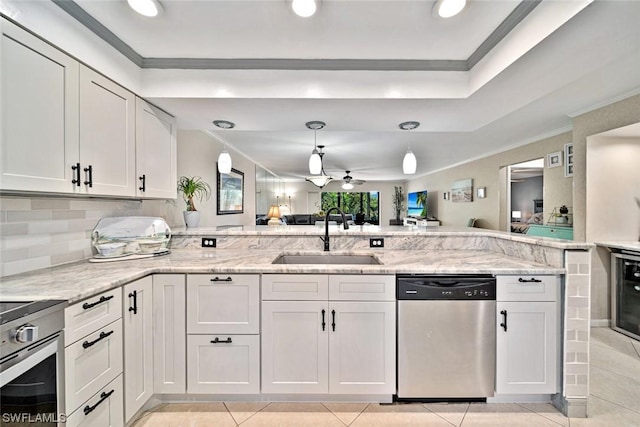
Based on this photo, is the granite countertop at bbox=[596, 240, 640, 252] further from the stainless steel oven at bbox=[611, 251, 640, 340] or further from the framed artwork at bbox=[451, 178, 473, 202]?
the framed artwork at bbox=[451, 178, 473, 202]

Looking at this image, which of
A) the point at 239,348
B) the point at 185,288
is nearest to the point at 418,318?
the point at 239,348

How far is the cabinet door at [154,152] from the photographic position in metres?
1.88

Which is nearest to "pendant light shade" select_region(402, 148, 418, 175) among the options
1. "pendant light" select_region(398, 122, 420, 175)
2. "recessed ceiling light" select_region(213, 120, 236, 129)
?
"pendant light" select_region(398, 122, 420, 175)

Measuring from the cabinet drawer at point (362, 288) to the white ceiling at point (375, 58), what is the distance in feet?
4.09

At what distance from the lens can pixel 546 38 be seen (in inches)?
50.9

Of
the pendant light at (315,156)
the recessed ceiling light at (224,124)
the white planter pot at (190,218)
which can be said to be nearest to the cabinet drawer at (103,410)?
the white planter pot at (190,218)

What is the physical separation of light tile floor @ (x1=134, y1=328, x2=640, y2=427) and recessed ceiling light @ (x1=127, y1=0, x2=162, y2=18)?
233 cm

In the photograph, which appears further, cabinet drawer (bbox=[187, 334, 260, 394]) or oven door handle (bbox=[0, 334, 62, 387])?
cabinet drawer (bbox=[187, 334, 260, 394])

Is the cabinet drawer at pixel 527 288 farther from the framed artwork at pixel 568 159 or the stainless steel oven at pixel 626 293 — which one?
the framed artwork at pixel 568 159

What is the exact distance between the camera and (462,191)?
20.3 feet

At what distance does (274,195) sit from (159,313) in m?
7.51

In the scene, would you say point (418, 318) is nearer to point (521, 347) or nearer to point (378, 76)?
point (521, 347)

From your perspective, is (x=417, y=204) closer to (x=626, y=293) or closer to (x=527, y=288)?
(x=626, y=293)

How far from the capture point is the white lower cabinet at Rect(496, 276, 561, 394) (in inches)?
64.4
